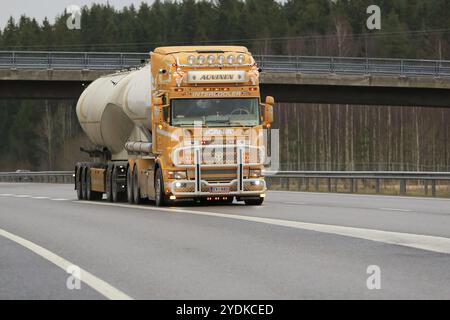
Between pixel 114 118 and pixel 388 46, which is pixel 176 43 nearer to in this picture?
pixel 388 46

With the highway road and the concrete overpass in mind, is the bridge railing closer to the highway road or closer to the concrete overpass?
the concrete overpass

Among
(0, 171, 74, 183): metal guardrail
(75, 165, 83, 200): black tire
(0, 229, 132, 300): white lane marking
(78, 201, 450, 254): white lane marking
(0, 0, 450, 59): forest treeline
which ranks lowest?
(0, 171, 74, 183): metal guardrail

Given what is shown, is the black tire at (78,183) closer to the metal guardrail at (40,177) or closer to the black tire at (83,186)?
the black tire at (83,186)

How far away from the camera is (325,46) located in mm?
135000

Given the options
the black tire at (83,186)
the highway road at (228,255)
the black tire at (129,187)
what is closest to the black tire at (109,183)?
the black tire at (129,187)

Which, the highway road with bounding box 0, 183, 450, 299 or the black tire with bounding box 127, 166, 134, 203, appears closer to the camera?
the highway road with bounding box 0, 183, 450, 299

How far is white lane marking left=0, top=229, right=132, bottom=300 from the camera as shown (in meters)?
10.5

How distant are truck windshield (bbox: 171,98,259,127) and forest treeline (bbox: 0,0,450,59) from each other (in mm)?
100865

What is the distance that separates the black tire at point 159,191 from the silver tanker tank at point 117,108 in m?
1.67

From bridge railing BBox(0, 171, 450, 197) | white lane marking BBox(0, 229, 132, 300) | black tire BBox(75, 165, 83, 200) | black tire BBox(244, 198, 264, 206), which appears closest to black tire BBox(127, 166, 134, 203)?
black tire BBox(244, 198, 264, 206)

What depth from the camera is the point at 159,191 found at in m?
27.4

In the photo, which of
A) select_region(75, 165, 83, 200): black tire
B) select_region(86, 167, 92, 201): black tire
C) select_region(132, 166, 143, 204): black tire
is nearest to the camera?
select_region(132, 166, 143, 204): black tire

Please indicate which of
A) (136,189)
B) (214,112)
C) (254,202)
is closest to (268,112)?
(214,112)

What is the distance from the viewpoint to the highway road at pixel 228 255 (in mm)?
10852
